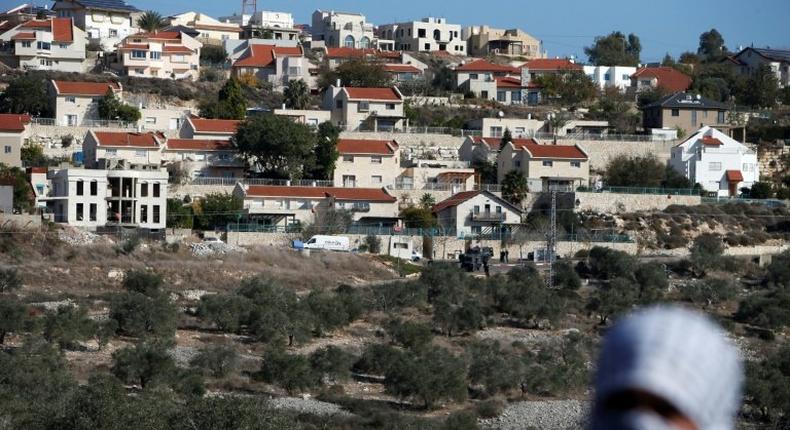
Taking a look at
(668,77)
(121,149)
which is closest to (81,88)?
(121,149)

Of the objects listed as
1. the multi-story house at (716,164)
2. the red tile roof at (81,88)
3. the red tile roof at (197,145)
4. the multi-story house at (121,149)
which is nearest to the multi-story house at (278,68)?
the red tile roof at (81,88)

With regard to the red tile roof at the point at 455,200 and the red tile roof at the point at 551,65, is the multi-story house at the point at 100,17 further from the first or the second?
the red tile roof at the point at 455,200

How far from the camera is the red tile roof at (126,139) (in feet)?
170

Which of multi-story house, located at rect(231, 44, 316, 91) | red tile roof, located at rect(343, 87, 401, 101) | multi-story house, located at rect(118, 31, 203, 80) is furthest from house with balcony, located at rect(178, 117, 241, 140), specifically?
multi-story house, located at rect(231, 44, 316, 91)

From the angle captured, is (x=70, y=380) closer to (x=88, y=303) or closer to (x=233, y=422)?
(x=233, y=422)

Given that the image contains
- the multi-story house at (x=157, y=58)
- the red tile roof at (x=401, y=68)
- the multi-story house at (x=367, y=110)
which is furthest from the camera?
the red tile roof at (x=401, y=68)

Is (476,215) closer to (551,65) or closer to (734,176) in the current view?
(734,176)

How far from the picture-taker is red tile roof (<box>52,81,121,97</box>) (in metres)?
58.0

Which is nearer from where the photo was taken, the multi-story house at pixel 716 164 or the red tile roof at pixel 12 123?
the red tile roof at pixel 12 123

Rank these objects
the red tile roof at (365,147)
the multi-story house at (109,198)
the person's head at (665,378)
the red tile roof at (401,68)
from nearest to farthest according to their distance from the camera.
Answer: the person's head at (665,378) < the multi-story house at (109,198) < the red tile roof at (365,147) < the red tile roof at (401,68)

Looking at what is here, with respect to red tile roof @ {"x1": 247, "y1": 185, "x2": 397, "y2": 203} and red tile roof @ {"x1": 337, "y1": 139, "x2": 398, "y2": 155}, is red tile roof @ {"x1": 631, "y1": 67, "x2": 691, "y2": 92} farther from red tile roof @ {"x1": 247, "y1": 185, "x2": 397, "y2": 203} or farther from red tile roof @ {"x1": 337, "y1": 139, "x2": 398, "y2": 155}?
red tile roof @ {"x1": 247, "y1": 185, "x2": 397, "y2": 203}

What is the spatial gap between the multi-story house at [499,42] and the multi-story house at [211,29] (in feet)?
48.0

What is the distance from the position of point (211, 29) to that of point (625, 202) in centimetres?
3472

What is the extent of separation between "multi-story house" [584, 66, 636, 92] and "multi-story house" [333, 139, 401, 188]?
2624 centimetres
